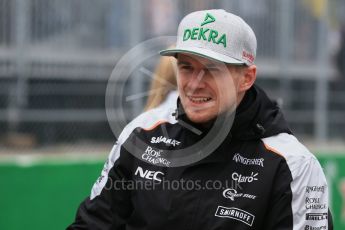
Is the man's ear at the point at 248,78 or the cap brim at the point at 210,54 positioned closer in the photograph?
the cap brim at the point at 210,54

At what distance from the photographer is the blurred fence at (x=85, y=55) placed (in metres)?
6.37

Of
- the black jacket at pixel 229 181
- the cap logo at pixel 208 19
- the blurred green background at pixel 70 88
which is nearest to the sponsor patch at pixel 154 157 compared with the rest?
the black jacket at pixel 229 181

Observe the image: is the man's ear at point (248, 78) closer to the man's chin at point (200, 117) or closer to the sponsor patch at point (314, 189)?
the man's chin at point (200, 117)

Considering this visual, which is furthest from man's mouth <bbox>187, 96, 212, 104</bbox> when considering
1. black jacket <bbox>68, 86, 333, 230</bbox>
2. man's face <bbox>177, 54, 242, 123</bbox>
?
black jacket <bbox>68, 86, 333, 230</bbox>

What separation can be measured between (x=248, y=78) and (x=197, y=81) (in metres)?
0.21

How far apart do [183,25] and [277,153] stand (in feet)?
1.96

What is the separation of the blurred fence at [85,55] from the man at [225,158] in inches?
158

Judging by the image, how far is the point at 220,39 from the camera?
2.36 metres

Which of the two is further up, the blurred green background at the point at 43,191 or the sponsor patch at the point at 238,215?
the sponsor patch at the point at 238,215

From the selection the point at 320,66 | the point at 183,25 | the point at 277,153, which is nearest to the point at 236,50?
the point at 183,25

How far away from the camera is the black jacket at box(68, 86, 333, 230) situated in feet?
7.71

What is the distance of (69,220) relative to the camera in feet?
18.4

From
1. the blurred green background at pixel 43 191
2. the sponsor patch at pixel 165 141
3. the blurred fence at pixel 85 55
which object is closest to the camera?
the sponsor patch at pixel 165 141

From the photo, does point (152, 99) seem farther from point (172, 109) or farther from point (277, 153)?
point (277, 153)
